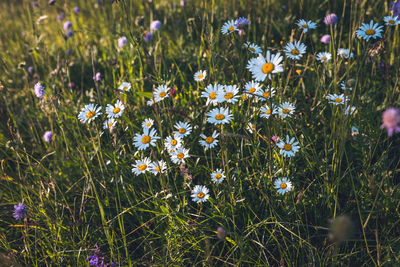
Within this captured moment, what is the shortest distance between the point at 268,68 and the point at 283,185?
1.99 feet

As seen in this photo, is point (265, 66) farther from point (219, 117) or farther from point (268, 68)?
point (219, 117)

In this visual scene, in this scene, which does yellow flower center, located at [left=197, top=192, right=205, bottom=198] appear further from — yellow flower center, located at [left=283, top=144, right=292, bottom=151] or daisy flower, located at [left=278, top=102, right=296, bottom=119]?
daisy flower, located at [left=278, top=102, right=296, bottom=119]

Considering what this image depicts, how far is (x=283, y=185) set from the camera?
137cm

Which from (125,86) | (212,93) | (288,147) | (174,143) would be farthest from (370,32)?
(125,86)

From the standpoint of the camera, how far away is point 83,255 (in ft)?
4.50

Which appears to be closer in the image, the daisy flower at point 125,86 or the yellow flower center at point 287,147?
the yellow flower center at point 287,147

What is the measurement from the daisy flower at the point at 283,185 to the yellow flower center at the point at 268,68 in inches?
22.4

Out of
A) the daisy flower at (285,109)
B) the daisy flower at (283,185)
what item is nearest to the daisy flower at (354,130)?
the daisy flower at (285,109)

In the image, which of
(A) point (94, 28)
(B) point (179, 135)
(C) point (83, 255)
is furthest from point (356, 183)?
(A) point (94, 28)

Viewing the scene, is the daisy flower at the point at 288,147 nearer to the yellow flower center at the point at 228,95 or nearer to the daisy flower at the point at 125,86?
the yellow flower center at the point at 228,95

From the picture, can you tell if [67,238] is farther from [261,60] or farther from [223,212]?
[261,60]

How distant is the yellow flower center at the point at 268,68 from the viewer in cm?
113

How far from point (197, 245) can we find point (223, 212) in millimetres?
210

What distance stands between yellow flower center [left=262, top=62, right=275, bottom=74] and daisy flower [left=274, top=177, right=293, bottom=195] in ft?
1.87
